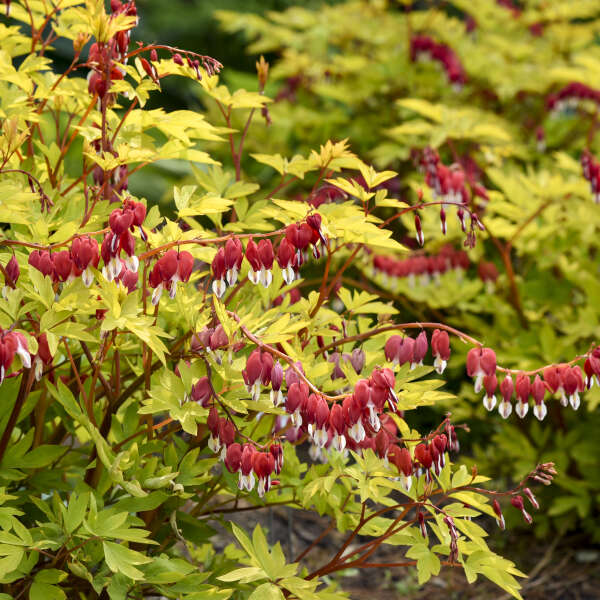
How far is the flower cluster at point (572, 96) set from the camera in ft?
13.5

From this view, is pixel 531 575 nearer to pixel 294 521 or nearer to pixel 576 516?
pixel 576 516

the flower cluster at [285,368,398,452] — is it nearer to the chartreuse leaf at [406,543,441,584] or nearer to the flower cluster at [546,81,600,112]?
the chartreuse leaf at [406,543,441,584]

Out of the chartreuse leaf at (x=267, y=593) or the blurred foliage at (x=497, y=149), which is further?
the blurred foliage at (x=497, y=149)

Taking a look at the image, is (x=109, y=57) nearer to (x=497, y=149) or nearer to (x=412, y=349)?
(x=412, y=349)

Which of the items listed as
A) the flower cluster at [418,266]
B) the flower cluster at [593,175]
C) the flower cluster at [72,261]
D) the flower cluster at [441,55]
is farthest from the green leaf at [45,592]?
the flower cluster at [441,55]

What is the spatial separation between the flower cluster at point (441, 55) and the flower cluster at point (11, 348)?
3.53 meters

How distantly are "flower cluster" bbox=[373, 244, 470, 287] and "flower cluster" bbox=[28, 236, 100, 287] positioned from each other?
1866 millimetres

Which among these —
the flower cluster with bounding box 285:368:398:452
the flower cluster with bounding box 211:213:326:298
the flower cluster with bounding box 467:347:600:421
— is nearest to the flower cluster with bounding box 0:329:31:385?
the flower cluster with bounding box 211:213:326:298

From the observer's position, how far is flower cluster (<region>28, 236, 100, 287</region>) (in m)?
1.37

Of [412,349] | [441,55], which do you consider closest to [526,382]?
[412,349]

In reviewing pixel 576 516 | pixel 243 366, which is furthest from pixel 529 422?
pixel 243 366

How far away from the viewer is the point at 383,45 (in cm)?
495

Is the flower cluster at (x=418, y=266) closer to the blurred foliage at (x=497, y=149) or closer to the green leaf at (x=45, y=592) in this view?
the blurred foliage at (x=497, y=149)

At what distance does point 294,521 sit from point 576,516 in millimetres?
1341
